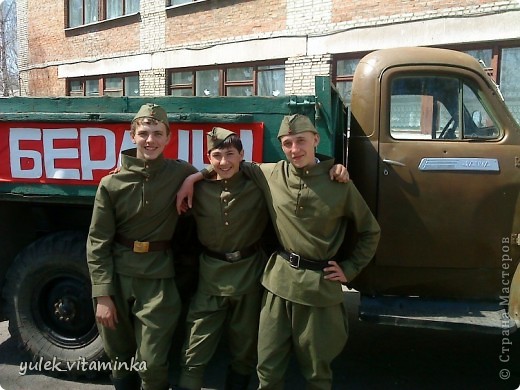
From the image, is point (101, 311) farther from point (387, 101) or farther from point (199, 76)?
point (199, 76)

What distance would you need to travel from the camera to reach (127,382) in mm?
3014

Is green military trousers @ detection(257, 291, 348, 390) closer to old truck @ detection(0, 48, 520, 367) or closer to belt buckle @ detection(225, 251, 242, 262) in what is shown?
belt buckle @ detection(225, 251, 242, 262)

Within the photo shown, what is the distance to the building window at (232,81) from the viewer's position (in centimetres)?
1106

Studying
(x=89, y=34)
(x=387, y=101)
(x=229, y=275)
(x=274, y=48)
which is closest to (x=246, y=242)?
(x=229, y=275)

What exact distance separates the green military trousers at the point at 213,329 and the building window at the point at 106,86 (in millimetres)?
11841

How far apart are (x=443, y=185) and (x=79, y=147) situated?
2.30m

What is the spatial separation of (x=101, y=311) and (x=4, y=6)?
926 inches

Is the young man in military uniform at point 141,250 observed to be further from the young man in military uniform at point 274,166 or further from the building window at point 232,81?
the building window at point 232,81

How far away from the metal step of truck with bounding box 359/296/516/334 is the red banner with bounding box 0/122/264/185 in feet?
3.92

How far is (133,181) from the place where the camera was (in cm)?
283

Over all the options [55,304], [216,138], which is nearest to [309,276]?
[216,138]

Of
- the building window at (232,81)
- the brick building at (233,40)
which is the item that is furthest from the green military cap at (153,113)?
the building window at (232,81)

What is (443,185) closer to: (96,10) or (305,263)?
(305,263)

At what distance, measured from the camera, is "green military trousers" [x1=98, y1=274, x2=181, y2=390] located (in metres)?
2.81
